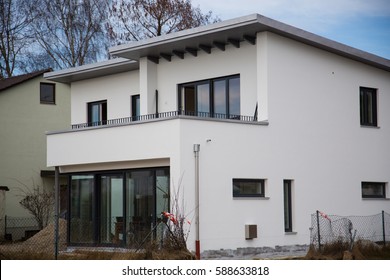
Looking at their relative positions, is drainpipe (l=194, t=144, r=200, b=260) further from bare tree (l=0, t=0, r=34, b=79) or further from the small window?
bare tree (l=0, t=0, r=34, b=79)

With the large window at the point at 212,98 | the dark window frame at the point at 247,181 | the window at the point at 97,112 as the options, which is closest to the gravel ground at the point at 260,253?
the dark window frame at the point at 247,181

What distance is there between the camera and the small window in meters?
20.9

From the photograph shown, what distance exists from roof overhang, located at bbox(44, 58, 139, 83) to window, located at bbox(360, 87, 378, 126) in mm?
6845

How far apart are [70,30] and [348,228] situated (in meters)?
22.8

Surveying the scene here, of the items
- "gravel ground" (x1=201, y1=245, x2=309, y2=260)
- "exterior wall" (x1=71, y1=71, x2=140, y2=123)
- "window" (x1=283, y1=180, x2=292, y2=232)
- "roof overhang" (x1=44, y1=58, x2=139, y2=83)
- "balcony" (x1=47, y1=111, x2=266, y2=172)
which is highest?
"roof overhang" (x1=44, y1=58, x2=139, y2=83)

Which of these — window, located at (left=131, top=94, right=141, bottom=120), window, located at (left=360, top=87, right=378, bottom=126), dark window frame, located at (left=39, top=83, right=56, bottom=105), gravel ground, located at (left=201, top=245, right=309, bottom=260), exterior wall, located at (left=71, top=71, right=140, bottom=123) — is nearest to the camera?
gravel ground, located at (left=201, top=245, right=309, bottom=260)

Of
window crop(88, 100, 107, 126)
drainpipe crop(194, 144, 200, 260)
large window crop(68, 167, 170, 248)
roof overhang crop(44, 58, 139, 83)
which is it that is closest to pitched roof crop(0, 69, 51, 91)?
roof overhang crop(44, 58, 139, 83)

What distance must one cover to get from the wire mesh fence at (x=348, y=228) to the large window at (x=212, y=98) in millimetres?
3656

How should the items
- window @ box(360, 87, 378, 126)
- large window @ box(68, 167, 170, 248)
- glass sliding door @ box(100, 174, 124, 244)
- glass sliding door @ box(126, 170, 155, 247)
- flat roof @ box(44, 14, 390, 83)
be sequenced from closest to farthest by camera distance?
large window @ box(68, 167, 170, 248) < glass sliding door @ box(126, 170, 155, 247) < flat roof @ box(44, 14, 390, 83) < glass sliding door @ box(100, 174, 124, 244) < window @ box(360, 87, 378, 126)

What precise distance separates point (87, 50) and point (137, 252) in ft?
76.3

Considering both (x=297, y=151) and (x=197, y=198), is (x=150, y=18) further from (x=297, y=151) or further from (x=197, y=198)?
(x=197, y=198)
